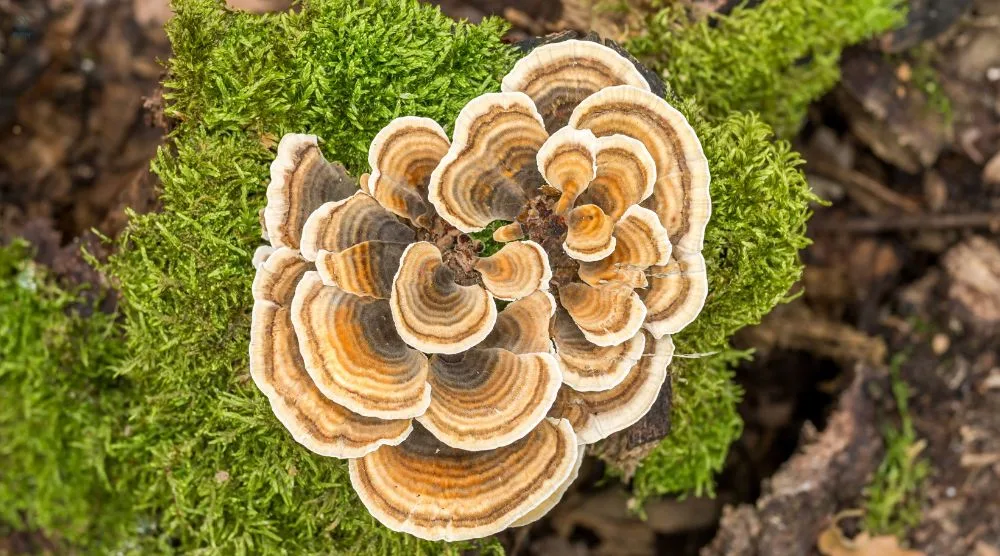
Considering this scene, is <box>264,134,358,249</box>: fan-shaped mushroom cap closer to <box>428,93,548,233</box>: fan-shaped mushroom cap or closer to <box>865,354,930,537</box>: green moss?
<box>428,93,548,233</box>: fan-shaped mushroom cap

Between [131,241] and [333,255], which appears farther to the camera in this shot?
[131,241]

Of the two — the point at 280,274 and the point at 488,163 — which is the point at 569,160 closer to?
the point at 488,163

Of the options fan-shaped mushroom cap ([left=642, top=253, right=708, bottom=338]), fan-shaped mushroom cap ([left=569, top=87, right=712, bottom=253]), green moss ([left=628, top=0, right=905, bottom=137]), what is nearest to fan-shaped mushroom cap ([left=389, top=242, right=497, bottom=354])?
fan-shaped mushroom cap ([left=642, top=253, right=708, bottom=338])

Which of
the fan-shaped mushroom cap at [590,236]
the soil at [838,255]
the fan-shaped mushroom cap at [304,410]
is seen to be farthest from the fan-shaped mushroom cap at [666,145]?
the soil at [838,255]

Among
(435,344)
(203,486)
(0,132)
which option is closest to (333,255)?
(435,344)

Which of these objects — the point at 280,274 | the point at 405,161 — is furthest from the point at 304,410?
the point at 405,161

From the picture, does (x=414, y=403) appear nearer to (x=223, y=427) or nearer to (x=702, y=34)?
(x=223, y=427)
